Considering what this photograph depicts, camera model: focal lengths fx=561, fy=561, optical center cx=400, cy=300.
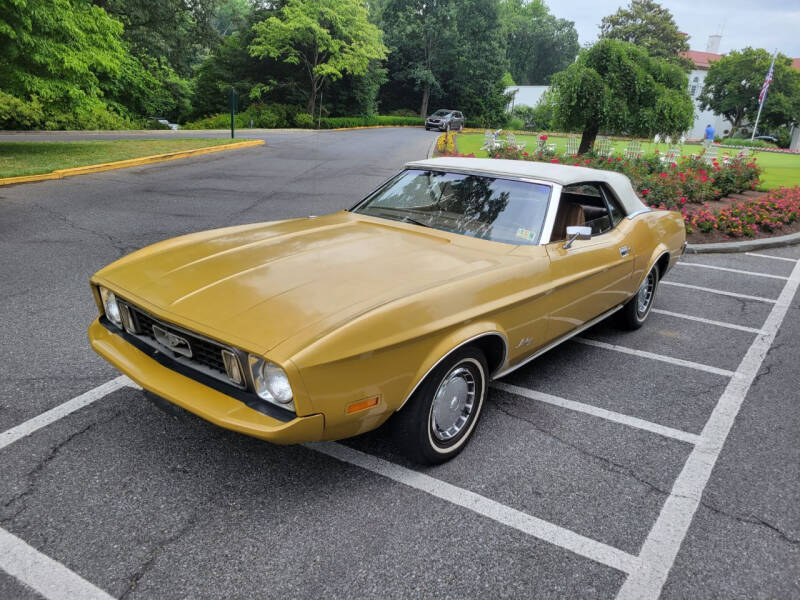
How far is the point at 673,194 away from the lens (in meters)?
10.5

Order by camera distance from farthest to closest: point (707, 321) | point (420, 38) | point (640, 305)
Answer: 1. point (420, 38)
2. point (707, 321)
3. point (640, 305)

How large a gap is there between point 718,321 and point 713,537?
11.7 feet

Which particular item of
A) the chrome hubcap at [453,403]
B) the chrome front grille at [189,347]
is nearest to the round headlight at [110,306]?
the chrome front grille at [189,347]

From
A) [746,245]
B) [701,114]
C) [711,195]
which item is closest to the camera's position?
[746,245]

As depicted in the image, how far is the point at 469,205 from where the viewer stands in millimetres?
3818

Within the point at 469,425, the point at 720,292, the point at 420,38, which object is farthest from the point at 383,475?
the point at 420,38

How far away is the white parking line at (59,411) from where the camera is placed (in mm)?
2969

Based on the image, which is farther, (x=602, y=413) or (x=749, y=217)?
(x=749, y=217)

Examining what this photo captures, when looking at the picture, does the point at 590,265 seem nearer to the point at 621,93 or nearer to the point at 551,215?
the point at 551,215

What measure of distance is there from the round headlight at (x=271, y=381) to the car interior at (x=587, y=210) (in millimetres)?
2058

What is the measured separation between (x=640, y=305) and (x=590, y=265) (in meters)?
1.58

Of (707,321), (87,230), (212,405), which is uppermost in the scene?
(212,405)

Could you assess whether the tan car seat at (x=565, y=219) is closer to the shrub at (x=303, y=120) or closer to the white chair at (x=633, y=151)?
the white chair at (x=633, y=151)

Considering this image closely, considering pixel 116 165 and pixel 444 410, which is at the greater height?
pixel 444 410
